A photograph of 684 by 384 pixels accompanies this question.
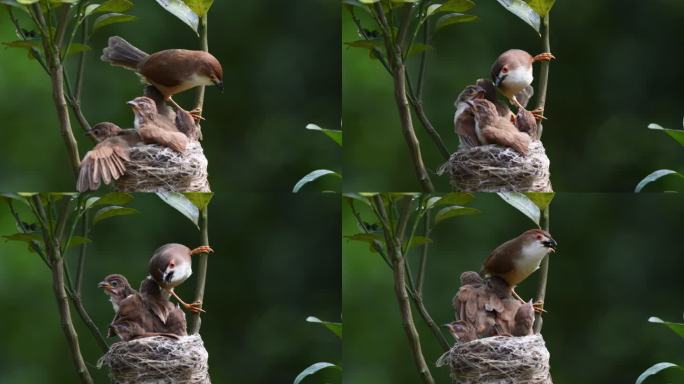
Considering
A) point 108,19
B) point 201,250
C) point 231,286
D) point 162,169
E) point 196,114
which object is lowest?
point 231,286

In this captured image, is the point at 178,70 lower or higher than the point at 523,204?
higher

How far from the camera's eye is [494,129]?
3.79 metres

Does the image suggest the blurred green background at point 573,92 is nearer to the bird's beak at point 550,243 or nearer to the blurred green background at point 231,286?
the blurred green background at point 231,286

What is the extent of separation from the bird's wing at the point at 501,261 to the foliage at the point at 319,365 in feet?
1.62

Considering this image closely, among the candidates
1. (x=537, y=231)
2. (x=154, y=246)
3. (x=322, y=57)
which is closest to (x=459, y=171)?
(x=537, y=231)

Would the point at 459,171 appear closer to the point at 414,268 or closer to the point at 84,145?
the point at 414,268

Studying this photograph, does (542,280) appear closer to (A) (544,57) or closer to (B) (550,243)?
(B) (550,243)

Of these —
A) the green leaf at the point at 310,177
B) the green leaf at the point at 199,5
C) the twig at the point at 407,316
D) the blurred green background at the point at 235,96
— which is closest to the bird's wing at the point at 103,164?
the blurred green background at the point at 235,96

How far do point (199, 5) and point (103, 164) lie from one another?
0.57 meters

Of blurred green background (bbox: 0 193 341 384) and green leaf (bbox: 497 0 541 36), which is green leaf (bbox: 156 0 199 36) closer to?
blurred green background (bbox: 0 193 341 384)

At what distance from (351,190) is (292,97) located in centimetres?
33

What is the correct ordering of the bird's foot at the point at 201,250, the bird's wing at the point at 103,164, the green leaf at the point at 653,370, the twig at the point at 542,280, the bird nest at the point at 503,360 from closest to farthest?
the bird's wing at the point at 103,164, the bird nest at the point at 503,360, the bird's foot at the point at 201,250, the twig at the point at 542,280, the green leaf at the point at 653,370

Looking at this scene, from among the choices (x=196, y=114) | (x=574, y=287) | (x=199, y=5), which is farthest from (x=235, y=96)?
(x=574, y=287)

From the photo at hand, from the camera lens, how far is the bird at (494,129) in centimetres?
379
